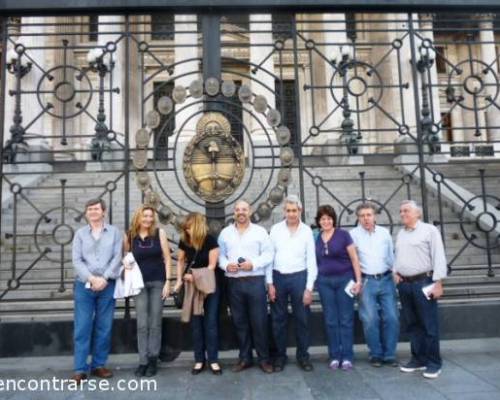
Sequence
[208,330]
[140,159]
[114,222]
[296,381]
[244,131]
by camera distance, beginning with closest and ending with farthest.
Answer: [296,381] → [208,330] → [140,159] → [244,131] → [114,222]

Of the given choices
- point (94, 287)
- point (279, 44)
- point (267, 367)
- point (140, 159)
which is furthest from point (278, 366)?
point (279, 44)

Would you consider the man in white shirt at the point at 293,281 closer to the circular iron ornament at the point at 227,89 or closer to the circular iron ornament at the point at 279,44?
the circular iron ornament at the point at 227,89

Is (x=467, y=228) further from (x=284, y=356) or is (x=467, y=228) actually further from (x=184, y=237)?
(x=184, y=237)

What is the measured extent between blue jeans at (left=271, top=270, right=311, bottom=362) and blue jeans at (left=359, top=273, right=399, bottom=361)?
769mm

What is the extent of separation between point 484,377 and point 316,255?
86.2 inches

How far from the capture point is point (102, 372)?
5.32 meters

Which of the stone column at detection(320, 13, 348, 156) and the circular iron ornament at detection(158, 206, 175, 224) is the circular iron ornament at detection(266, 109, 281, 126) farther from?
the stone column at detection(320, 13, 348, 156)

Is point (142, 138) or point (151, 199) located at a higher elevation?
point (142, 138)

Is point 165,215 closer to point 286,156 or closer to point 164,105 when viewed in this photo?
point 164,105

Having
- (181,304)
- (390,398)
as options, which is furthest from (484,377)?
(181,304)

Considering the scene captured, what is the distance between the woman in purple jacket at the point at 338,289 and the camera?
5523 mm

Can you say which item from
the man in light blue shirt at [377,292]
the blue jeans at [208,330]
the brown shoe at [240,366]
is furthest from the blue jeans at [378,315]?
the blue jeans at [208,330]

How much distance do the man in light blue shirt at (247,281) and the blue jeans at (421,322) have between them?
1.62m

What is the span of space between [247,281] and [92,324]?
1828 millimetres
